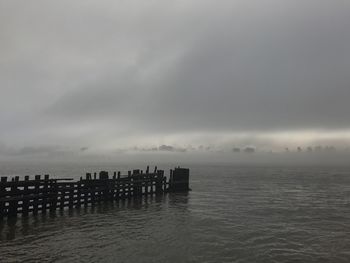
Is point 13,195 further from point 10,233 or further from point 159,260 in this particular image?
point 159,260

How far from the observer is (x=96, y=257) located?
17.3m

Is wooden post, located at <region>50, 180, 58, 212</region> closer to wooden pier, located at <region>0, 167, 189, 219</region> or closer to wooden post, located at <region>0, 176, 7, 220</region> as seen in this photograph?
wooden pier, located at <region>0, 167, 189, 219</region>

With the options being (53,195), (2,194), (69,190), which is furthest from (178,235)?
(69,190)

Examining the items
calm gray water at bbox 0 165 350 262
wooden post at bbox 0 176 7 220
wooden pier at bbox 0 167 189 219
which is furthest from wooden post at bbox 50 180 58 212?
wooden post at bbox 0 176 7 220

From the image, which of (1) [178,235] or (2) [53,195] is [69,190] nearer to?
(2) [53,195]

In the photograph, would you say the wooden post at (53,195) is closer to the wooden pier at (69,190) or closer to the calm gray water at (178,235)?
A: the wooden pier at (69,190)

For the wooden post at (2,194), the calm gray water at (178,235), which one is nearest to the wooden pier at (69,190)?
the wooden post at (2,194)

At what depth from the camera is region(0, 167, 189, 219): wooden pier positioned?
88.2ft

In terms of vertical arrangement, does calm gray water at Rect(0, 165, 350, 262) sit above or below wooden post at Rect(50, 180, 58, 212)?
below

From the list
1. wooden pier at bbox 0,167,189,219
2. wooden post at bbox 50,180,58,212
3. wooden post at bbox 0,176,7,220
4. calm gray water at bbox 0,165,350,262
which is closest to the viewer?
calm gray water at bbox 0,165,350,262

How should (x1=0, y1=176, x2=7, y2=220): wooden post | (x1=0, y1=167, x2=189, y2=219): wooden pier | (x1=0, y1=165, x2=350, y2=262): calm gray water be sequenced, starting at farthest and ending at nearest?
(x1=0, y1=167, x2=189, y2=219): wooden pier < (x1=0, y1=176, x2=7, y2=220): wooden post < (x1=0, y1=165, x2=350, y2=262): calm gray water

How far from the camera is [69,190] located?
31.8 metres

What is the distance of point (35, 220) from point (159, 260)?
13.2 meters

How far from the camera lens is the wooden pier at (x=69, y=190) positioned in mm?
26891
